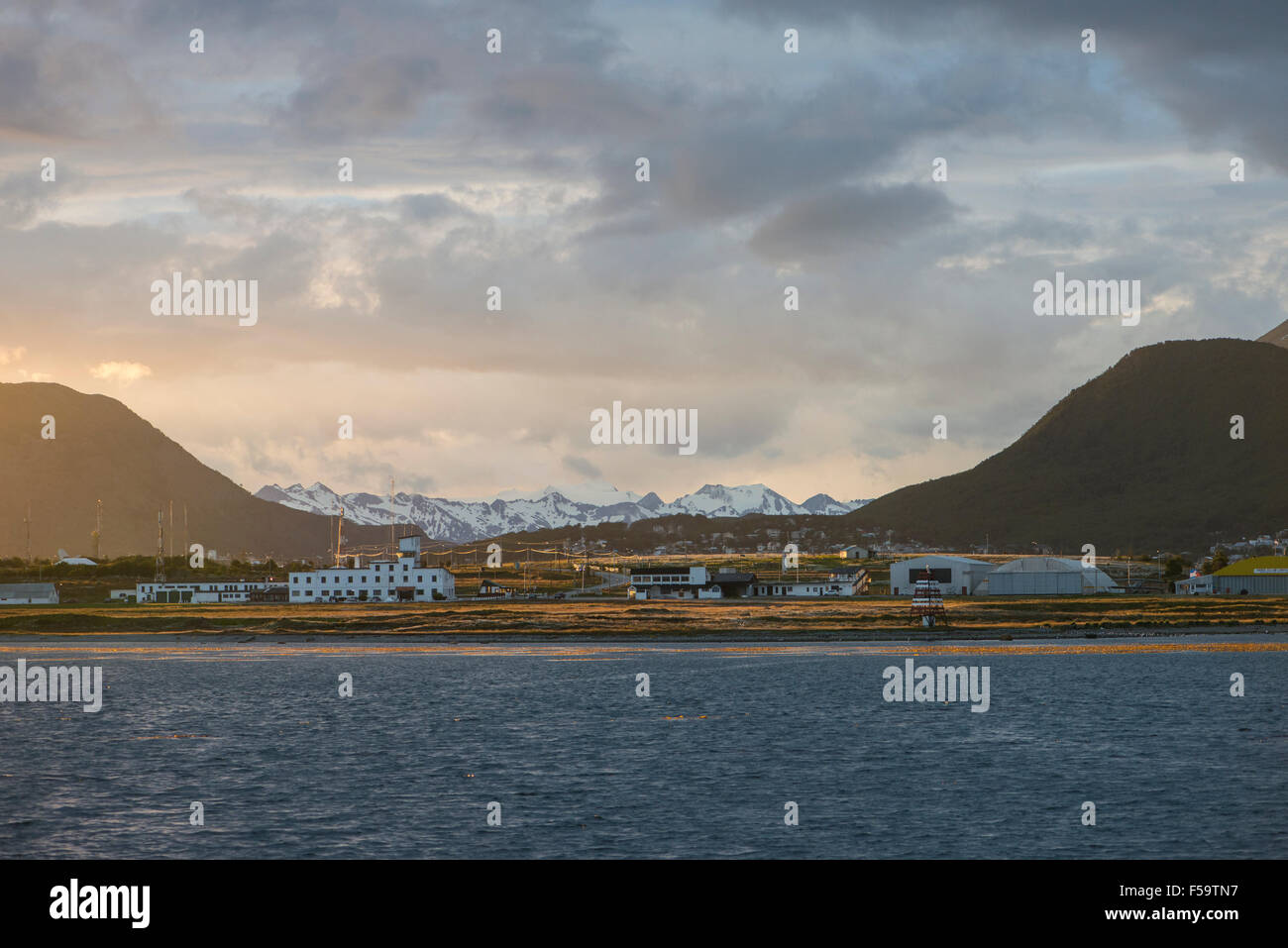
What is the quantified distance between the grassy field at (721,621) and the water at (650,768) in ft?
167

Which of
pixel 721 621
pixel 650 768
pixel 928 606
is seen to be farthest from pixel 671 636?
pixel 650 768

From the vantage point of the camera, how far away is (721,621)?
175 m

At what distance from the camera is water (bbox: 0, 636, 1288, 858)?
40250mm

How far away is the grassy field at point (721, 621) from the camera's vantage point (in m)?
158

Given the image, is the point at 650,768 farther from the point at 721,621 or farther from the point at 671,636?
the point at 721,621

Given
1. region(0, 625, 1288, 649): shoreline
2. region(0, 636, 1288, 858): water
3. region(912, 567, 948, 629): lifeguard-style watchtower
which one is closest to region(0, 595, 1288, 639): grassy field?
region(0, 625, 1288, 649): shoreline

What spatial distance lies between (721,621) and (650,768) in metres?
120

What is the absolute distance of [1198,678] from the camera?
100312 mm

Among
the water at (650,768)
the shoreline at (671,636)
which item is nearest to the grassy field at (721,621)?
the shoreline at (671,636)

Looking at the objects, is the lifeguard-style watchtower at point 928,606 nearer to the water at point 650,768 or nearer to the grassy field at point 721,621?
the grassy field at point 721,621
